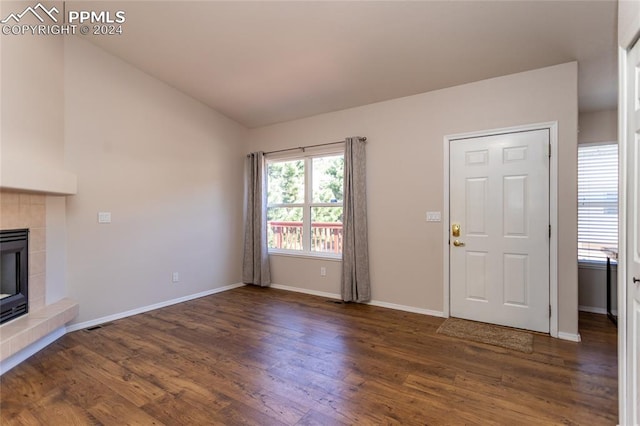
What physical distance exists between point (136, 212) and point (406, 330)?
3.41 m

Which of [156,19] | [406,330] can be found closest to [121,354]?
[406,330]

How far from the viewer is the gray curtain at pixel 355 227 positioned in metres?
4.06

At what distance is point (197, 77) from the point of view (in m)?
3.83

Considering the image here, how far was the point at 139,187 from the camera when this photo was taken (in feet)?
12.4

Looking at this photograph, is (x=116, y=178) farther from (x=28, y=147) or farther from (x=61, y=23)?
(x=61, y=23)

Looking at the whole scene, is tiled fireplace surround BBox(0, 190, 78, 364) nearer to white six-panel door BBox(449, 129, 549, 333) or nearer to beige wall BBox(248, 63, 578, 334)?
beige wall BBox(248, 63, 578, 334)

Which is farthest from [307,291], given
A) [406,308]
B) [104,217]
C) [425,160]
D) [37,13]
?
[37,13]

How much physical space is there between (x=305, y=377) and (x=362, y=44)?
295 centimetres

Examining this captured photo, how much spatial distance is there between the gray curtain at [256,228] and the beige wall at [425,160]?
0.89 meters

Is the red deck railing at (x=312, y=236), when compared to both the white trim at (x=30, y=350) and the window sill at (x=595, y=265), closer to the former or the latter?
the white trim at (x=30, y=350)

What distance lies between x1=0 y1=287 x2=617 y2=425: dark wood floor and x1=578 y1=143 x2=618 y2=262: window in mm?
1014

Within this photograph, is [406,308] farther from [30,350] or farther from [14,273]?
[14,273]

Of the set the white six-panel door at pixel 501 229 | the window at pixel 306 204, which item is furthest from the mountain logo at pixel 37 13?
the white six-panel door at pixel 501 229

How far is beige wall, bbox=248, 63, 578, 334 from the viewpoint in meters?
2.94
